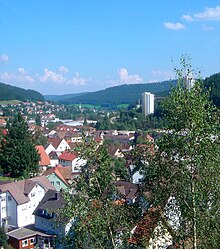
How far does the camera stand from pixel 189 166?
6.04 metres

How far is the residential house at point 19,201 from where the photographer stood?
22.1 meters

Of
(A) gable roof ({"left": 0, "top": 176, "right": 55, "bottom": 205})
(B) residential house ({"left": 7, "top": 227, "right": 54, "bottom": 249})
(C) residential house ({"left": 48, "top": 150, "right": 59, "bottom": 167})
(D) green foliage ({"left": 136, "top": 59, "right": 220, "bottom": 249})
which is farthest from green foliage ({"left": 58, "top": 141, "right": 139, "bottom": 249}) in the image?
(C) residential house ({"left": 48, "top": 150, "right": 59, "bottom": 167})

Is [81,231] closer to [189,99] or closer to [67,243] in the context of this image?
[67,243]

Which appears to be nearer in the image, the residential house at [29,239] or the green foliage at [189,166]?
the green foliage at [189,166]

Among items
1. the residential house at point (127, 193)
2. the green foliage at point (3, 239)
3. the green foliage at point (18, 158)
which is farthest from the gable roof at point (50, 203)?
the green foliage at point (18, 158)

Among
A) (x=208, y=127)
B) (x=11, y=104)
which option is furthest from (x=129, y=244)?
(x=11, y=104)

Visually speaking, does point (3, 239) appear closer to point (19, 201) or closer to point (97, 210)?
point (19, 201)

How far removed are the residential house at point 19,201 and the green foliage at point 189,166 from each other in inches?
672

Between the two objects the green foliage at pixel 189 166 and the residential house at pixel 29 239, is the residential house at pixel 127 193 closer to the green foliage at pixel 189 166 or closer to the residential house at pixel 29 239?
the green foliage at pixel 189 166

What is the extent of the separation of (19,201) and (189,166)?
17.6m

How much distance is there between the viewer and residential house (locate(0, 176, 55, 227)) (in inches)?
871

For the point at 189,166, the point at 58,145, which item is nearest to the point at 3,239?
the point at 189,166

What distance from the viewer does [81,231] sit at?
6625 millimetres

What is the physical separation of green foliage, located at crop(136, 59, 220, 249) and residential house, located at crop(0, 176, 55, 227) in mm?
17072
